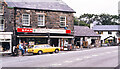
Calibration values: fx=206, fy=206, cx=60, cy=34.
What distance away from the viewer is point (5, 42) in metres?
31.0

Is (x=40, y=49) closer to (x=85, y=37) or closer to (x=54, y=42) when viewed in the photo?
(x=54, y=42)

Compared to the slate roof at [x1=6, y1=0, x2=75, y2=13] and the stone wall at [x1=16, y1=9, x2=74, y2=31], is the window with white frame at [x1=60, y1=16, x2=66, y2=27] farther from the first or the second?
the slate roof at [x1=6, y1=0, x2=75, y2=13]

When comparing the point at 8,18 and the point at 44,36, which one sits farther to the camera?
the point at 44,36

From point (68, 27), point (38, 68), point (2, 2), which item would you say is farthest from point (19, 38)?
point (38, 68)

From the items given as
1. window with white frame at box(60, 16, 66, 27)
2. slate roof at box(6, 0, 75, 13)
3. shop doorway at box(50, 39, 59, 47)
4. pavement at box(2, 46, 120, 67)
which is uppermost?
slate roof at box(6, 0, 75, 13)

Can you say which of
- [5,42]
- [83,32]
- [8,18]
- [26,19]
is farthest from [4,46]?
[83,32]

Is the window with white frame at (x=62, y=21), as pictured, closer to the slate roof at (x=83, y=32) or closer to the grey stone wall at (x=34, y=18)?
the grey stone wall at (x=34, y=18)

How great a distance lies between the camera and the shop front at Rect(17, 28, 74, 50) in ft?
107

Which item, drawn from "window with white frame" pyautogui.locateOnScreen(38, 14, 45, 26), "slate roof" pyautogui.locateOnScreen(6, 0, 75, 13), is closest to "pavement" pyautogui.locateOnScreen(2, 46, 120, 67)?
"window with white frame" pyautogui.locateOnScreen(38, 14, 45, 26)

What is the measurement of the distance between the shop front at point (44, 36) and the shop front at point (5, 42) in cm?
159

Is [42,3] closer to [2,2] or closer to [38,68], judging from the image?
[2,2]

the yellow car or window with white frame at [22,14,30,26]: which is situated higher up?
window with white frame at [22,14,30,26]

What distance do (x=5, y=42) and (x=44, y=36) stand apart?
670 centimetres

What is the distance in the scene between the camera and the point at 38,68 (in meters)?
15.5
